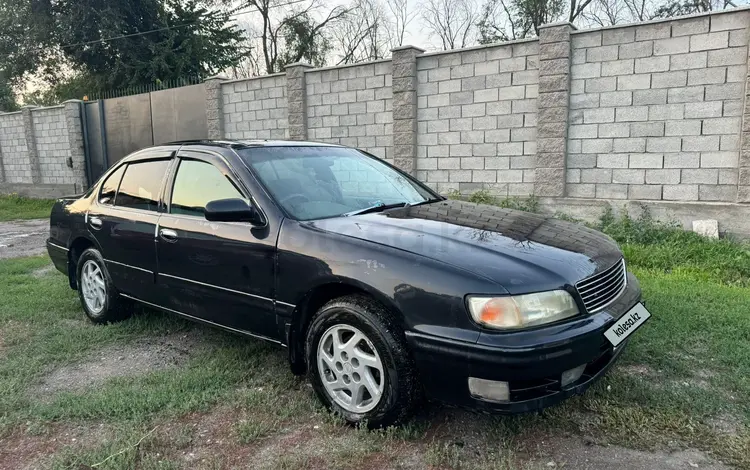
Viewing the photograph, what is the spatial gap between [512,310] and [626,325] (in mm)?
781

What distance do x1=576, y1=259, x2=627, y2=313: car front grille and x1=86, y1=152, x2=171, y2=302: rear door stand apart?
9.43ft

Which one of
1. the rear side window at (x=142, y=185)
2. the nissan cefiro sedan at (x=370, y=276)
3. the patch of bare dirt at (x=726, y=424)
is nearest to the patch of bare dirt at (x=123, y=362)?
the nissan cefiro sedan at (x=370, y=276)

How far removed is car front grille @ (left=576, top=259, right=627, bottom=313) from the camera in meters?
2.59

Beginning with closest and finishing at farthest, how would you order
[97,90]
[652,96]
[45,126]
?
1. [652,96]
2. [45,126]
3. [97,90]

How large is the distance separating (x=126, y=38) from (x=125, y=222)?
63.3 ft

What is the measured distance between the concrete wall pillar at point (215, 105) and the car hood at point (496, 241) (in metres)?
9.35

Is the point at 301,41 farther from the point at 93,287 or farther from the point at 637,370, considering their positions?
the point at 637,370

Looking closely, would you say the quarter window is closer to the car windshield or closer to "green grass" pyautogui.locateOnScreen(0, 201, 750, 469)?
the car windshield

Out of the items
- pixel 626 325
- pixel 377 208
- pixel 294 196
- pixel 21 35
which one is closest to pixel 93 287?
pixel 294 196

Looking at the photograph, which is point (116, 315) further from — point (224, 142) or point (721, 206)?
point (721, 206)

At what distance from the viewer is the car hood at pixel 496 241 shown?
250cm

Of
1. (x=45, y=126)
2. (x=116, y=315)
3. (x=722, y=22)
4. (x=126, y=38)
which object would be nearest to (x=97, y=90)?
(x=126, y=38)

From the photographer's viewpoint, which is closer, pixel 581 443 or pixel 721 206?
pixel 581 443

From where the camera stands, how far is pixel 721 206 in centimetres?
682
